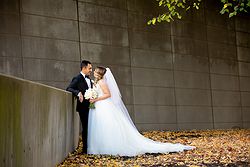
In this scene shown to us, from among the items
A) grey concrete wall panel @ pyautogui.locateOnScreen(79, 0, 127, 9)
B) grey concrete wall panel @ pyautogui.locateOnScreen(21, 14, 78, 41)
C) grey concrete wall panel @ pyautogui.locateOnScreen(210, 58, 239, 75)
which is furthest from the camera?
grey concrete wall panel @ pyautogui.locateOnScreen(210, 58, 239, 75)

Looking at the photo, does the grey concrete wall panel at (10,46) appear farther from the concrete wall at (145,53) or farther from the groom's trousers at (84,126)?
the groom's trousers at (84,126)

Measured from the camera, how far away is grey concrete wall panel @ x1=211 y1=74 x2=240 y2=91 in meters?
14.9

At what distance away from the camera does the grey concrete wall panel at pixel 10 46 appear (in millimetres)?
9875

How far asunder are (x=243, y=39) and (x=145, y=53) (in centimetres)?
571

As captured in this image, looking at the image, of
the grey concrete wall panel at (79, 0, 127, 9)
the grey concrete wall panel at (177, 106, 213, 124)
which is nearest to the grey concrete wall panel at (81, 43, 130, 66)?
the grey concrete wall panel at (79, 0, 127, 9)

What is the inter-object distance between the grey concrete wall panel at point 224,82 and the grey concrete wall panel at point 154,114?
98.7 inches

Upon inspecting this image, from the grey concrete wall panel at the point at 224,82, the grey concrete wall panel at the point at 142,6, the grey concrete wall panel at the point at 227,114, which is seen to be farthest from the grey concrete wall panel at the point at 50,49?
the grey concrete wall panel at the point at 227,114

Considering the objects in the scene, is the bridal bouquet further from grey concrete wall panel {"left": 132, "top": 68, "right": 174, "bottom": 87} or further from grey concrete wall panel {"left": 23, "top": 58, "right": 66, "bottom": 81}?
grey concrete wall panel {"left": 132, "top": 68, "right": 174, "bottom": 87}

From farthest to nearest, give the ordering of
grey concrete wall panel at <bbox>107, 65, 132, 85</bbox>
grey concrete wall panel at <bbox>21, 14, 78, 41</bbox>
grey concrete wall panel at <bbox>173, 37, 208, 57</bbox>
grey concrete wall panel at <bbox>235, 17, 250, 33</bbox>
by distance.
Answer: grey concrete wall panel at <bbox>235, 17, 250, 33</bbox>, grey concrete wall panel at <bbox>173, 37, 208, 57</bbox>, grey concrete wall panel at <bbox>107, 65, 132, 85</bbox>, grey concrete wall panel at <bbox>21, 14, 78, 41</bbox>

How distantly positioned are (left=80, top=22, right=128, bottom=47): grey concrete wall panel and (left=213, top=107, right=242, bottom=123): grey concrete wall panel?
522 centimetres

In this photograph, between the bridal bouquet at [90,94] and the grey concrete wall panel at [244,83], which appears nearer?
the bridal bouquet at [90,94]

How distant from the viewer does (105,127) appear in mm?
7098

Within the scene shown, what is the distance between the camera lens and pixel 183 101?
45.4ft

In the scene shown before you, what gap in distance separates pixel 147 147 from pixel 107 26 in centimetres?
598
